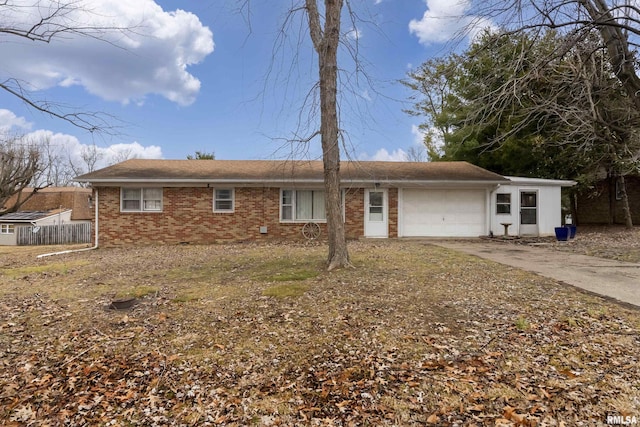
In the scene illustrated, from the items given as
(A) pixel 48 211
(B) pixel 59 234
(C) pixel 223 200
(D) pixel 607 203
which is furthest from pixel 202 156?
(D) pixel 607 203

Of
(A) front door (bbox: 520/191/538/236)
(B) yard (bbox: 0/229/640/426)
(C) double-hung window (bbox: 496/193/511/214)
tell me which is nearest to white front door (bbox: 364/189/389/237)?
(C) double-hung window (bbox: 496/193/511/214)

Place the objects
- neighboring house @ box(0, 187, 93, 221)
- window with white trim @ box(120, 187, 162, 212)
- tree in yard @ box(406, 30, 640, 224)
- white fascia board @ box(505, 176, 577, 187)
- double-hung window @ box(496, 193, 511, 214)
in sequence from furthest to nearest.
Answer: neighboring house @ box(0, 187, 93, 221)
double-hung window @ box(496, 193, 511, 214)
white fascia board @ box(505, 176, 577, 187)
window with white trim @ box(120, 187, 162, 212)
tree in yard @ box(406, 30, 640, 224)

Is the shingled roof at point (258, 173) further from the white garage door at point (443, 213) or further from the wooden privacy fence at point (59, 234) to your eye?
the wooden privacy fence at point (59, 234)

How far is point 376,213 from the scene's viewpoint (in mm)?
14312

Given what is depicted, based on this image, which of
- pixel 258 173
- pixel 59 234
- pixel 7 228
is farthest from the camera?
pixel 7 228

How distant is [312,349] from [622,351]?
3109mm

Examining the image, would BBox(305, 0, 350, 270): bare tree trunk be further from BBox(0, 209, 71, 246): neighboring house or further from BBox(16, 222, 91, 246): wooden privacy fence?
BBox(0, 209, 71, 246): neighboring house

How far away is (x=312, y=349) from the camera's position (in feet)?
12.3

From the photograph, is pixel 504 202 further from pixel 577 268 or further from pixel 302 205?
pixel 302 205

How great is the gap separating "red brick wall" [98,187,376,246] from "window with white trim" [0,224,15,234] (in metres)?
26.1

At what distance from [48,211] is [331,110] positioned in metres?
38.0

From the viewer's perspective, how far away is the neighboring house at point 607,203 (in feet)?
65.5

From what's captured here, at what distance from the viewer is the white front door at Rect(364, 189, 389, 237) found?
14172mm

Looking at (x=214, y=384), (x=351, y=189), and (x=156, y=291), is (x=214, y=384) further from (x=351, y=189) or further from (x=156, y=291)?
(x=351, y=189)
